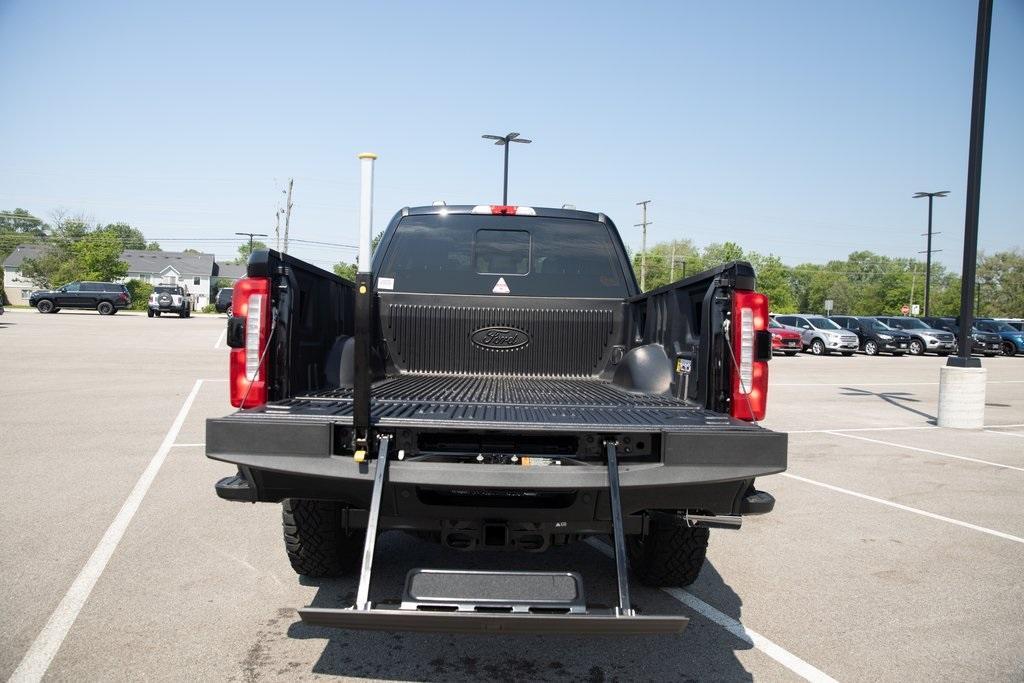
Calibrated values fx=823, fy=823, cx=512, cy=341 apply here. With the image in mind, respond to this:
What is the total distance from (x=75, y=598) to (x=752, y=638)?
11.0ft

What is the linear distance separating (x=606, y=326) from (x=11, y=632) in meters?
3.73

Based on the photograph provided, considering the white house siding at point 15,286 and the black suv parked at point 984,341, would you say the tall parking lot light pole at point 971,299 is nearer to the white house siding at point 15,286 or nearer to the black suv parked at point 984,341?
the black suv parked at point 984,341

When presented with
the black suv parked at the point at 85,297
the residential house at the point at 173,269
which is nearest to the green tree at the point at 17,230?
the residential house at the point at 173,269

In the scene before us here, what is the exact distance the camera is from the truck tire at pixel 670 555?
4.29 metres

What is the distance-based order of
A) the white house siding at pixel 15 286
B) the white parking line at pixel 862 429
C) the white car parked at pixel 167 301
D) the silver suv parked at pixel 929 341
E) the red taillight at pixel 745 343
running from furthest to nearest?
the white house siding at pixel 15 286 → the white car parked at pixel 167 301 → the silver suv parked at pixel 929 341 → the white parking line at pixel 862 429 → the red taillight at pixel 745 343

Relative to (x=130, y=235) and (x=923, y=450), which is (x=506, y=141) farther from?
(x=130, y=235)

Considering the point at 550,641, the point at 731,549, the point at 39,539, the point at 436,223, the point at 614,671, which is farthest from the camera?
the point at 436,223

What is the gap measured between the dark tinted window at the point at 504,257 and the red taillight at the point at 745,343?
78.6 inches

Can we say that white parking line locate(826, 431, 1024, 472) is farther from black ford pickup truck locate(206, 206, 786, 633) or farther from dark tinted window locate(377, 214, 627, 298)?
black ford pickup truck locate(206, 206, 786, 633)

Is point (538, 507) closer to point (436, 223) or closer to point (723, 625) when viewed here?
point (723, 625)

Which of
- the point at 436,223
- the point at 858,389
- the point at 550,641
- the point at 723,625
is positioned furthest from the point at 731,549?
the point at 858,389

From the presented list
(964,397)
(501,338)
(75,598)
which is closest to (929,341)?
(964,397)

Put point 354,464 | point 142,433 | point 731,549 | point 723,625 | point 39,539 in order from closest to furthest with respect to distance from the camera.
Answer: point 354,464 → point 723,625 → point 39,539 → point 731,549 → point 142,433

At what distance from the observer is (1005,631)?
160 inches
